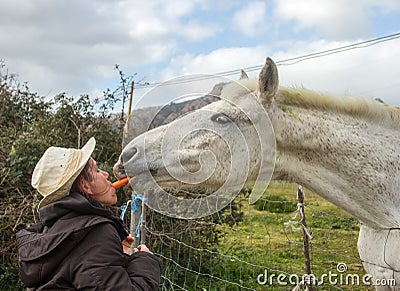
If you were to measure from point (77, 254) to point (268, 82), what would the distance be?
4.92ft

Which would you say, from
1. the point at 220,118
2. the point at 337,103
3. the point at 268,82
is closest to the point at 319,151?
the point at 337,103

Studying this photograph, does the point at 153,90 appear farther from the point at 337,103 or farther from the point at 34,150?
the point at 34,150

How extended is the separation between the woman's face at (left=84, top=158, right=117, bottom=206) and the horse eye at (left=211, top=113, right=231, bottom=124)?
2.89 feet

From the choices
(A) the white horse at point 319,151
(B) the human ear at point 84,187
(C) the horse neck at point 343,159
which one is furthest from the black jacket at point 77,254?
(C) the horse neck at point 343,159

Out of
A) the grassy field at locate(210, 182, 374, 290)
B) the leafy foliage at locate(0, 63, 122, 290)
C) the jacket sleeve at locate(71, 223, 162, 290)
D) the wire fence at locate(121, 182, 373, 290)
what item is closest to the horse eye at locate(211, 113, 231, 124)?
the wire fence at locate(121, 182, 373, 290)

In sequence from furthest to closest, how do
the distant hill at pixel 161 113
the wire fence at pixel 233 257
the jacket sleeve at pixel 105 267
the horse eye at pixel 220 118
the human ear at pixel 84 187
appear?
the wire fence at pixel 233 257
the horse eye at pixel 220 118
the distant hill at pixel 161 113
the human ear at pixel 84 187
the jacket sleeve at pixel 105 267

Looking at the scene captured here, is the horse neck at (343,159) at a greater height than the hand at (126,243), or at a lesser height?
greater

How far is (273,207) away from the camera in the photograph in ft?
32.4

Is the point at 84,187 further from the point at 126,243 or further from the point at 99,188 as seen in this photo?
the point at 126,243

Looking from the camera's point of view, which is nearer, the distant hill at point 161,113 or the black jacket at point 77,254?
the black jacket at point 77,254

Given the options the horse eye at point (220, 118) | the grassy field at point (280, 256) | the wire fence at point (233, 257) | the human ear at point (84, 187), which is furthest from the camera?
the grassy field at point (280, 256)

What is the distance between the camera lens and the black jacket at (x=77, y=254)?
154 cm

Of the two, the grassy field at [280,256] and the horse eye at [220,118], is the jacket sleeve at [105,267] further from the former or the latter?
the grassy field at [280,256]

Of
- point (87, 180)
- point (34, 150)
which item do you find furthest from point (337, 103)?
point (34, 150)
